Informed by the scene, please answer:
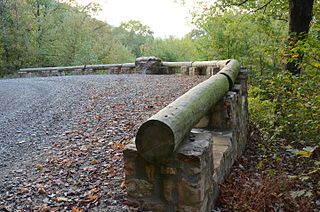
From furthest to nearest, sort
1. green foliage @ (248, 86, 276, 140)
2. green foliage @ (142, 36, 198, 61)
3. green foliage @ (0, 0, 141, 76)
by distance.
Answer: green foliage @ (142, 36, 198, 61), green foliage @ (0, 0, 141, 76), green foliage @ (248, 86, 276, 140)

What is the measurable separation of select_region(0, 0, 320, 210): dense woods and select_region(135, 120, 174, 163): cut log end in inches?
46.1

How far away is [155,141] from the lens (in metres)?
2.71

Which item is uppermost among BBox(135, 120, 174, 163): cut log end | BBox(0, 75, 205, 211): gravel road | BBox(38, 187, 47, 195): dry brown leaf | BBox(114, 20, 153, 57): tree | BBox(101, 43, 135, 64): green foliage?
BBox(114, 20, 153, 57): tree

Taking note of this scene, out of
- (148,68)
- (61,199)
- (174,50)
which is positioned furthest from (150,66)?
(61,199)

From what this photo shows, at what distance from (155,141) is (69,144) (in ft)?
8.21

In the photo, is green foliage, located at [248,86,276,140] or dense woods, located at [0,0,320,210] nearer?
dense woods, located at [0,0,320,210]

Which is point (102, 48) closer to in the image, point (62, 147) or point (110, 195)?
point (62, 147)

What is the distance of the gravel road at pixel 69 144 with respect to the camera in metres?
3.28

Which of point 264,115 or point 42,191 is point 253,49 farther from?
point 42,191

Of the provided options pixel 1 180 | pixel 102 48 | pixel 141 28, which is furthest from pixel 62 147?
pixel 141 28

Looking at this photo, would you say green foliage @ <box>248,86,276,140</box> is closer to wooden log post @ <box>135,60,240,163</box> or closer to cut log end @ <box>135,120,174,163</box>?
wooden log post @ <box>135,60,240,163</box>

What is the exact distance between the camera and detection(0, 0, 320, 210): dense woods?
573 cm

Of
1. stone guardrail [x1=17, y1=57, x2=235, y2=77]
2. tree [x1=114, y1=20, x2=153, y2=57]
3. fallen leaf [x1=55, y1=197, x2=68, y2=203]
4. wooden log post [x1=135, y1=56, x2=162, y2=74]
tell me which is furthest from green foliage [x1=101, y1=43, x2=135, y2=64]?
fallen leaf [x1=55, y1=197, x2=68, y2=203]

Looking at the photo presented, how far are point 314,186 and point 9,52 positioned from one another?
771 inches
